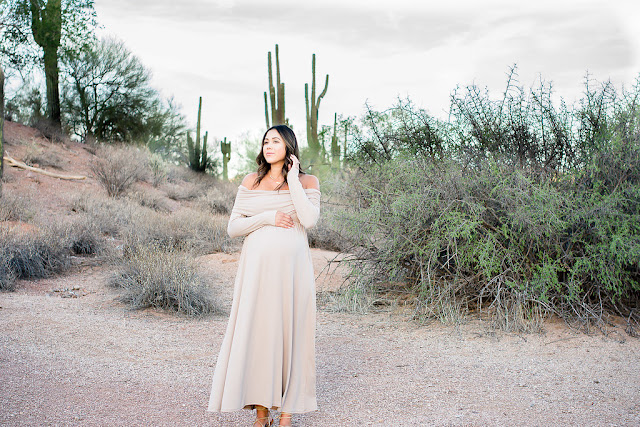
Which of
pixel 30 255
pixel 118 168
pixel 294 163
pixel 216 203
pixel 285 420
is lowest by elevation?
pixel 285 420

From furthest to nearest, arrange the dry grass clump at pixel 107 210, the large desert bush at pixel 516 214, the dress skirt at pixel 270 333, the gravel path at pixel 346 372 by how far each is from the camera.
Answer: the dry grass clump at pixel 107 210, the large desert bush at pixel 516 214, the gravel path at pixel 346 372, the dress skirt at pixel 270 333

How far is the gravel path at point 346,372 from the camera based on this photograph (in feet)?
13.4

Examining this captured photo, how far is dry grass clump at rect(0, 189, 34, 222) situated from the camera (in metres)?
12.2

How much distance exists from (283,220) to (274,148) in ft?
1.58

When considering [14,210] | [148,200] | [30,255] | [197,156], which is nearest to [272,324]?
[30,255]

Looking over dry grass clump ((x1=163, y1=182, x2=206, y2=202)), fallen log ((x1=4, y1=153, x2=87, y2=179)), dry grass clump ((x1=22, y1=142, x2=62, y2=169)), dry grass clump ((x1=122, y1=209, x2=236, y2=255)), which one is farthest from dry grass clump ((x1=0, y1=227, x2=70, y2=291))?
dry grass clump ((x1=163, y1=182, x2=206, y2=202))

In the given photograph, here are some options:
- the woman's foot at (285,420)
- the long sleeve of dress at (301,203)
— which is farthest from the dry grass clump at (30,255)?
the long sleeve of dress at (301,203)

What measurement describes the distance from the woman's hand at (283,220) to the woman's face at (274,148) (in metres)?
0.37

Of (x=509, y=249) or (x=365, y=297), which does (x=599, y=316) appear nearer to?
(x=509, y=249)

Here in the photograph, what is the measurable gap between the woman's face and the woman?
0.09 metres

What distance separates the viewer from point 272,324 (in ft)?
11.6

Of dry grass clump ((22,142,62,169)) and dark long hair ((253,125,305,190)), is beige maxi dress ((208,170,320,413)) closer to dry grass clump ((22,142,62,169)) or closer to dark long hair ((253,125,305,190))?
dark long hair ((253,125,305,190))

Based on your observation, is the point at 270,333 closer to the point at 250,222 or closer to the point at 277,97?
the point at 250,222

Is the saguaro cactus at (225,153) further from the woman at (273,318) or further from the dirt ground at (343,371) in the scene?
the woman at (273,318)
